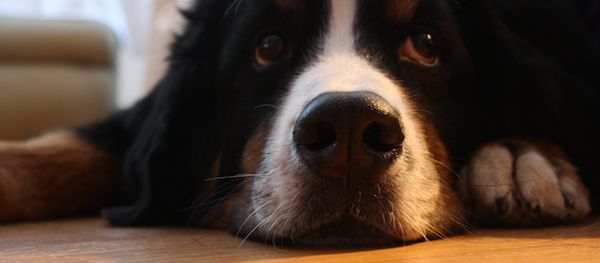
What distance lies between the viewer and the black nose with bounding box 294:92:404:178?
1279mm

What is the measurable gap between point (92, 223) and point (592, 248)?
1265 mm

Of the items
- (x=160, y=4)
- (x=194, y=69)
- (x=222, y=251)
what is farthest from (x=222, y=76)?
(x=160, y=4)

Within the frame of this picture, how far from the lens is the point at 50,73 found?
4152 millimetres

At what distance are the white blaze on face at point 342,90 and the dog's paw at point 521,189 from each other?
0.18m

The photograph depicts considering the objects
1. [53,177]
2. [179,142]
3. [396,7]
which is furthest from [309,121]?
[53,177]

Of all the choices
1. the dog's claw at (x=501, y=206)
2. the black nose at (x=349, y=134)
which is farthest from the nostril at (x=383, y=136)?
the dog's claw at (x=501, y=206)

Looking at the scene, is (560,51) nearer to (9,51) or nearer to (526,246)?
(526,246)

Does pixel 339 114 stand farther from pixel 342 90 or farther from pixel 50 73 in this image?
pixel 50 73

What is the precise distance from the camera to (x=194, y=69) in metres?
2.01

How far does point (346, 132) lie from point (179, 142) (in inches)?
33.5

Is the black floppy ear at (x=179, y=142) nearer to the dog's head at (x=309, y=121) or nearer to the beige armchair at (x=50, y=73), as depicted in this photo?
the dog's head at (x=309, y=121)

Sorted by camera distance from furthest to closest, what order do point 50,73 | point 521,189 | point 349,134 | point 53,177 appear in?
1. point 50,73
2. point 53,177
3. point 521,189
4. point 349,134

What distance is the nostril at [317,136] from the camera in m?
1.31

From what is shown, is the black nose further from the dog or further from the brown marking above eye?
the brown marking above eye
